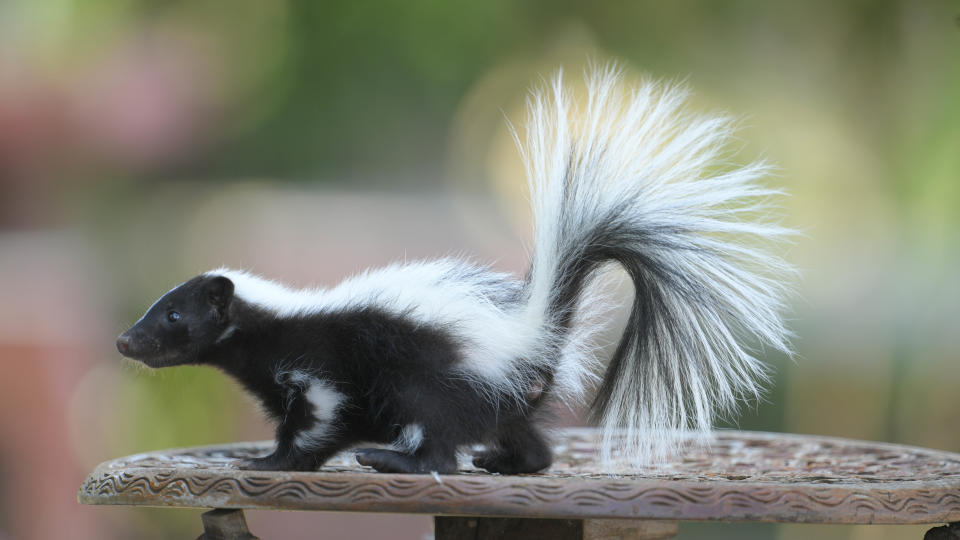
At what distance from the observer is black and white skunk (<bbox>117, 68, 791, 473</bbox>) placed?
156 centimetres

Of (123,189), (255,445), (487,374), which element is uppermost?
(123,189)

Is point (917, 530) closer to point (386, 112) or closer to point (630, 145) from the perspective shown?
point (386, 112)

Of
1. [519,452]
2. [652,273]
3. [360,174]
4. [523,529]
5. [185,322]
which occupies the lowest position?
[523,529]

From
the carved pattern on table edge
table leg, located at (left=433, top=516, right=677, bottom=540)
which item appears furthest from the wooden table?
table leg, located at (left=433, top=516, right=677, bottom=540)

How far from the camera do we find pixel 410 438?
1534 millimetres

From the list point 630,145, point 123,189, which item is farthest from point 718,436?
point 123,189

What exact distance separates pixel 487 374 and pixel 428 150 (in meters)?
3.02

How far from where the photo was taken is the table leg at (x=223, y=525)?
5.03 feet

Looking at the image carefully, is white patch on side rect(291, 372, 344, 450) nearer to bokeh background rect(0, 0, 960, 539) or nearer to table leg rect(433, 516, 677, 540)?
table leg rect(433, 516, 677, 540)

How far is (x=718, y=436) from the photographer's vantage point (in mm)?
2383

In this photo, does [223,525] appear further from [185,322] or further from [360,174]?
[360,174]

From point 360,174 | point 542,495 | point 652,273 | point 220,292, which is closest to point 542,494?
point 542,495

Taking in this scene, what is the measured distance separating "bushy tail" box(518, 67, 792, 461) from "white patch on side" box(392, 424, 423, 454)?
0.86ft

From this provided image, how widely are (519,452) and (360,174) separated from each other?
2.90 meters
